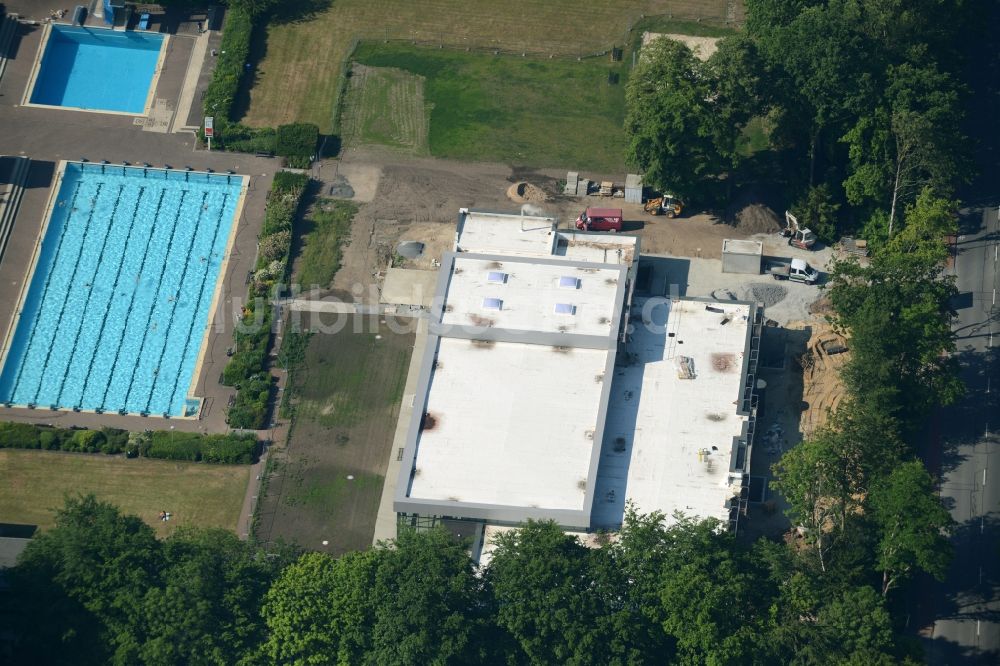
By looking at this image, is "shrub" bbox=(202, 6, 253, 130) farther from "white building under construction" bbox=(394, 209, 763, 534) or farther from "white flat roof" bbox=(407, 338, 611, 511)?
"white flat roof" bbox=(407, 338, 611, 511)

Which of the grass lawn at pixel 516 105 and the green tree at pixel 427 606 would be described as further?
the grass lawn at pixel 516 105

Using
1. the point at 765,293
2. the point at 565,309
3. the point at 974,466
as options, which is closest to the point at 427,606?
the point at 565,309

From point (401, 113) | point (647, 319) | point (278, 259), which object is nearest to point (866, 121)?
point (647, 319)

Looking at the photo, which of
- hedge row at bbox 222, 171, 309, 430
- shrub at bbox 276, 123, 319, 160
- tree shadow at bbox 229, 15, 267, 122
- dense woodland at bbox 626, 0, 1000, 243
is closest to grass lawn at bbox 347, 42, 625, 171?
shrub at bbox 276, 123, 319, 160

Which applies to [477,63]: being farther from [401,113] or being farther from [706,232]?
[706,232]

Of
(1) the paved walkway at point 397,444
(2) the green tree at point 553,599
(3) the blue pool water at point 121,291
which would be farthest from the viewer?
(3) the blue pool water at point 121,291

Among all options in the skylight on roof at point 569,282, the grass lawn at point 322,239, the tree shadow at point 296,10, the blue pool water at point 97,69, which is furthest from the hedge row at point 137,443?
the tree shadow at point 296,10

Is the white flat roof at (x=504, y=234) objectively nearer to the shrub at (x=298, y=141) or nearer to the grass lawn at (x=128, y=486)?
the shrub at (x=298, y=141)
